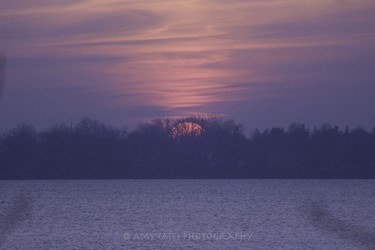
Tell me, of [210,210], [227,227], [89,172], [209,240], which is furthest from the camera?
[89,172]

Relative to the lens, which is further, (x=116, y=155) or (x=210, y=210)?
(x=116, y=155)

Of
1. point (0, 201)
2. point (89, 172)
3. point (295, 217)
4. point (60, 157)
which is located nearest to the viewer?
point (295, 217)

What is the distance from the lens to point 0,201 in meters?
72.9

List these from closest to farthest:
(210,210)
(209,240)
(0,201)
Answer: (209,240) < (210,210) < (0,201)

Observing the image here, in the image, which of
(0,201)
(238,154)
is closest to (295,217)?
(0,201)

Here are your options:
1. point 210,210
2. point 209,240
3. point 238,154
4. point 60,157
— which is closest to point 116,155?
point 60,157

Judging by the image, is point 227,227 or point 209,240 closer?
point 209,240

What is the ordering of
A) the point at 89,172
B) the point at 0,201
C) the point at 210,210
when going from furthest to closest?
the point at 89,172 → the point at 0,201 → the point at 210,210

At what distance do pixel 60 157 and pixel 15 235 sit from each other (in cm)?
5503

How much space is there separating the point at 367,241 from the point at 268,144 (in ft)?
199

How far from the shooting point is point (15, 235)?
40656 mm

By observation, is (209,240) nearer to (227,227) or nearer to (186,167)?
(227,227)

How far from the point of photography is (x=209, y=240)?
38.2 m

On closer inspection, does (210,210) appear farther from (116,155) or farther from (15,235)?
(116,155)
